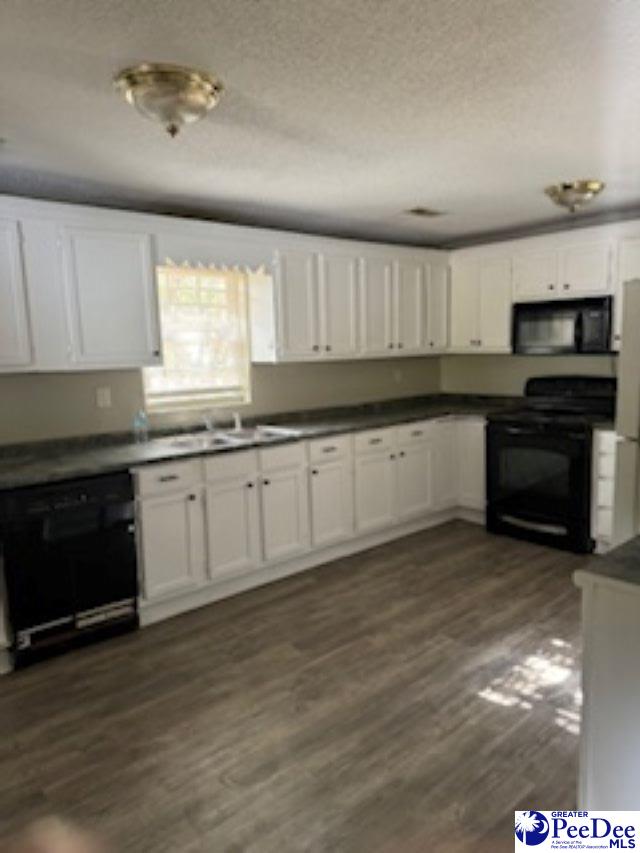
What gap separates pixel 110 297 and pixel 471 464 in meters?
3.14

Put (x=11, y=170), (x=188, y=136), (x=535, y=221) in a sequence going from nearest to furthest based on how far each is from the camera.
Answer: (x=188, y=136) < (x=11, y=170) < (x=535, y=221)

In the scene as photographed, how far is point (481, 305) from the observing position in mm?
5023

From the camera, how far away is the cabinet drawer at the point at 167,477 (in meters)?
3.20

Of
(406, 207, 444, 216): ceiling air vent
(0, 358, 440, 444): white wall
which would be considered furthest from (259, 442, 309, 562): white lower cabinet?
(406, 207, 444, 216): ceiling air vent

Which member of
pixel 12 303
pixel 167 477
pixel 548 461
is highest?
pixel 12 303

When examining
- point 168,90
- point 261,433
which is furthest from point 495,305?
point 168,90

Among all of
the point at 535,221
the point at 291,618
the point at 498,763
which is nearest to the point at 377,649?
the point at 291,618

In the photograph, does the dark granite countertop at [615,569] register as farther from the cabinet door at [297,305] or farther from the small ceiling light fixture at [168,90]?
the cabinet door at [297,305]

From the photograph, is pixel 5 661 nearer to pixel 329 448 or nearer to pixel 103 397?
pixel 103 397

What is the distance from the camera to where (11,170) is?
2883 millimetres

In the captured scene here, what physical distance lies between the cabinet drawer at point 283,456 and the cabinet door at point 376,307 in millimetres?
1173

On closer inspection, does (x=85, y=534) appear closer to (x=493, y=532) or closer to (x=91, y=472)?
(x=91, y=472)

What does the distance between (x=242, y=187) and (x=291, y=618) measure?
2449mm

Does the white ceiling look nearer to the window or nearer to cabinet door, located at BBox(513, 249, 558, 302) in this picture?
the window
